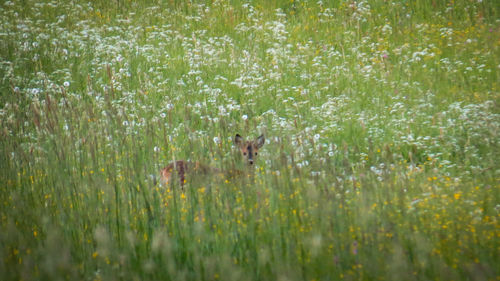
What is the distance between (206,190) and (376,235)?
132 centimetres

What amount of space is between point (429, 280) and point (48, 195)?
2.94m

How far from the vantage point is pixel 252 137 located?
7.66 metres

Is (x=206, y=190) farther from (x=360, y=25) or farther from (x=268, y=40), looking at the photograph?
(x=360, y=25)

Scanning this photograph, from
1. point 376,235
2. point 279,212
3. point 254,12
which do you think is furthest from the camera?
point 254,12

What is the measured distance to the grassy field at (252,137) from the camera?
10.6 feet

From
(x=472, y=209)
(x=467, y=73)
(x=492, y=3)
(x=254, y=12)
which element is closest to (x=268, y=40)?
(x=254, y=12)

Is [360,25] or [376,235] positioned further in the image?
[360,25]

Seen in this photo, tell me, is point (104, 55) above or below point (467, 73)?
above

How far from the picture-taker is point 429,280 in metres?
2.97

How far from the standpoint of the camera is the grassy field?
10.6 ft

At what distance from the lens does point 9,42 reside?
1149 centimetres

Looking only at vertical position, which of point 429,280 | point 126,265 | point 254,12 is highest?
point 254,12

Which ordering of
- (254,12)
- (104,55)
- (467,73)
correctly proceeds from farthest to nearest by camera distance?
(254,12) → (104,55) → (467,73)

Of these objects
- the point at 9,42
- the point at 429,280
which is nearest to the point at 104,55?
the point at 9,42
